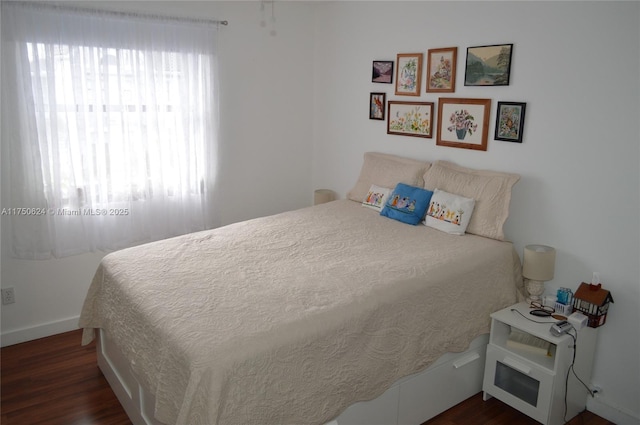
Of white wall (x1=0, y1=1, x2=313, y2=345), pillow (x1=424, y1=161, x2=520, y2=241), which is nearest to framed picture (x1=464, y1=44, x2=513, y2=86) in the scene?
pillow (x1=424, y1=161, x2=520, y2=241)

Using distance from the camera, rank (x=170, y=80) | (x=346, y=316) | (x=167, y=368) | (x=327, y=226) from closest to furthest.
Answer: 1. (x=167, y=368)
2. (x=346, y=316)
3. (x=327, y=226)
4. (x=170, y=80)

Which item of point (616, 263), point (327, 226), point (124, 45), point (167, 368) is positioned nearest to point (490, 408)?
point (616, 263)

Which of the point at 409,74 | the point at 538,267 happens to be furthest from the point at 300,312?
the point at 409,74

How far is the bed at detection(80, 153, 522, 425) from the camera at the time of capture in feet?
5.99

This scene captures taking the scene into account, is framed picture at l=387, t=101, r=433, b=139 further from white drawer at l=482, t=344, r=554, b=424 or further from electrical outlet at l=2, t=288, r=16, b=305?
electrical outlet at l=2, t=288, r=16, b=305

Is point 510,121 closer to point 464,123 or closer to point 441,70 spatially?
point 464,123

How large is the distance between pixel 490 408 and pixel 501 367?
9.9 inches

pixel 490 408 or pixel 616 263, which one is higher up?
pixel 616 263

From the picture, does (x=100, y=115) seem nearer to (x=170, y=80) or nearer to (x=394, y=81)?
(x=170, y=80)

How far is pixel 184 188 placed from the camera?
3766 mm

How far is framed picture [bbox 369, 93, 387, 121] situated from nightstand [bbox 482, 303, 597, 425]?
1.84 metres

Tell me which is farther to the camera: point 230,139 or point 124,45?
point 230,139

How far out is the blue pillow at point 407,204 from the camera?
10.5 feet

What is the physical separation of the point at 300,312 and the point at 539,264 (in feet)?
4.79
